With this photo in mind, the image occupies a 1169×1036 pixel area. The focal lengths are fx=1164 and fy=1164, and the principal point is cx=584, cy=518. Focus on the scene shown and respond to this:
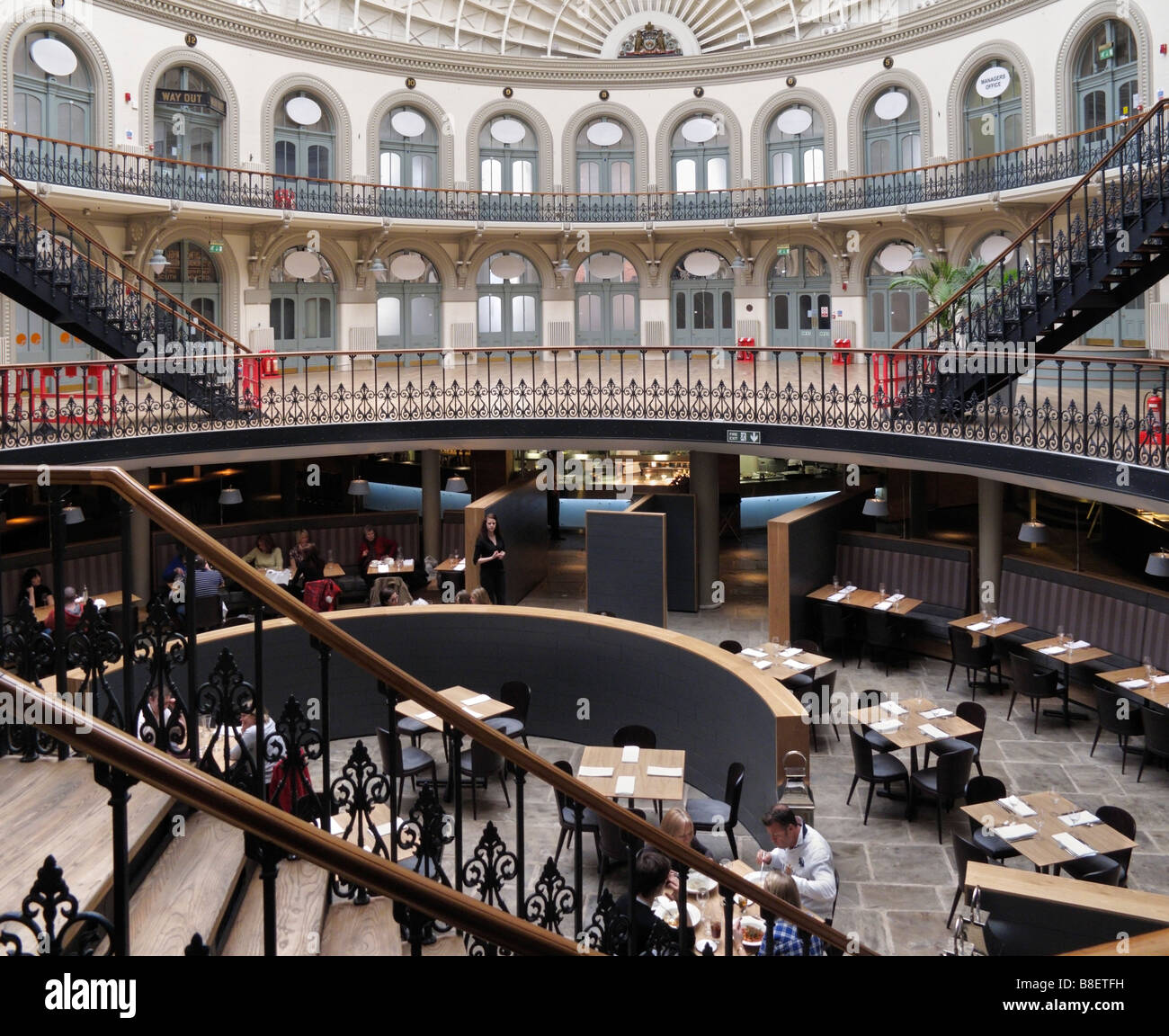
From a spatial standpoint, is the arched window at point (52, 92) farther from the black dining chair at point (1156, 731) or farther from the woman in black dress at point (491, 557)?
the black dining chair at point (1156, 731)

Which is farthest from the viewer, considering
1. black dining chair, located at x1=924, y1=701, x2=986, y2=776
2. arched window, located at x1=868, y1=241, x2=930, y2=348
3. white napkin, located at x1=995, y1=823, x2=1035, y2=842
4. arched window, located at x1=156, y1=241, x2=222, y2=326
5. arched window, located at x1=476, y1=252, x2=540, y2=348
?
arched window, located at x1=476, y1=252, x2=540, y2=348

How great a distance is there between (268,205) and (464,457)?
5.83 metres

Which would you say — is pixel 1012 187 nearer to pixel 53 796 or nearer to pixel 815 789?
pixel 815 789

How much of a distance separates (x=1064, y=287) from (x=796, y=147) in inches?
507

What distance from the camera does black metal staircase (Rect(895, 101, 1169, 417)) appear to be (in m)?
11.5

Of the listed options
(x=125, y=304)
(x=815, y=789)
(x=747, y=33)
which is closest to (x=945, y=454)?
(x=815, y=789)

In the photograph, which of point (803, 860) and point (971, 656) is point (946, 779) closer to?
point (803, 860)

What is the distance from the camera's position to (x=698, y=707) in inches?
445

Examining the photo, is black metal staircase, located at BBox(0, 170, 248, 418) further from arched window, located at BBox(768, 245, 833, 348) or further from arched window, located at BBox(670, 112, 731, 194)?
arched window, located at BBox(768, 245, 833, 348)

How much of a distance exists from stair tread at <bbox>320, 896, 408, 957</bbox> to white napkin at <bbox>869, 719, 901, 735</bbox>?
704 cm

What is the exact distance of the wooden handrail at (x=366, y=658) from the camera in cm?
352

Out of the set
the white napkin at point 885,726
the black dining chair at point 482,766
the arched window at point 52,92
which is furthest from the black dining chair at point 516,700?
the arched window at point 52,92

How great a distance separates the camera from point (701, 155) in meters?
25.0

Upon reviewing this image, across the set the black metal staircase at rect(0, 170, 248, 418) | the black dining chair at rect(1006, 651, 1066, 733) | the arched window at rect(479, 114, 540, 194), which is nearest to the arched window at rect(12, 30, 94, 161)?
the black metal staircase at rect(0, 170, 248, 418)
